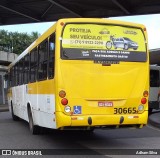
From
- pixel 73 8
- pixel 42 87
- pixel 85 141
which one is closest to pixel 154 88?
pixel 73 8

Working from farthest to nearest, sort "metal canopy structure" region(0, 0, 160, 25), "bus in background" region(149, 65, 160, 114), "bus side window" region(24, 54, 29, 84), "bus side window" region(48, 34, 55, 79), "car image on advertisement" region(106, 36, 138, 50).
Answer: "metal canopy structure" region(0, 0, 160, 25) < "bus in background" region(149, 65, 160, 114) < "bus side window" region(24, 54, 29, 84) < "car image on advertisement" region(106, 36, 138, 50) < "bus side window" region(48, 34, 55, 79)

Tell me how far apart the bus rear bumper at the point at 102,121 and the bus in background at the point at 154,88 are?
12.0 m

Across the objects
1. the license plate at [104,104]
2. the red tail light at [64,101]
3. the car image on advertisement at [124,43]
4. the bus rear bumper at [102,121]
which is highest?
the car image on advertisement at [124,43]

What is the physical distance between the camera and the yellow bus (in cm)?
1005

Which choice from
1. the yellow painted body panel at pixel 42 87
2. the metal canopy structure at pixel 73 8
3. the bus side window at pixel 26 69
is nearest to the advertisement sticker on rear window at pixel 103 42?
the yellow painted body panel at pixel 42 87

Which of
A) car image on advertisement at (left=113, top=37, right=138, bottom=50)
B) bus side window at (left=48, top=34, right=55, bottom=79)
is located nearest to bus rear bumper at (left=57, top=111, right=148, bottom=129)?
bus side window at (left=48, top=34, right=55, bottom=79)

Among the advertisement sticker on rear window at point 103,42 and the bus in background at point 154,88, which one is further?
the bus in background at point 154,88

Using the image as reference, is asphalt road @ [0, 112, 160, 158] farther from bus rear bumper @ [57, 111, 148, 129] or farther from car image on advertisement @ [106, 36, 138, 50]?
car image on advertisement @ [106, 36, 138, 50]

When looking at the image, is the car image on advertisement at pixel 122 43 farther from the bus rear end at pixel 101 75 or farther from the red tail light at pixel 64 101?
the red tail light at pixel 64 101

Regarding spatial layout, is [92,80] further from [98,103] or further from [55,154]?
[55,154]

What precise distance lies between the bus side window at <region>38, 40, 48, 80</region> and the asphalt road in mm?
1831

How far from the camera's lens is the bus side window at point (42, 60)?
444 inches

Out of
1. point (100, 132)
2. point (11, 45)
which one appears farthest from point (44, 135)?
point (11, 45)

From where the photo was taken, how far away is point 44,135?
531 inches
